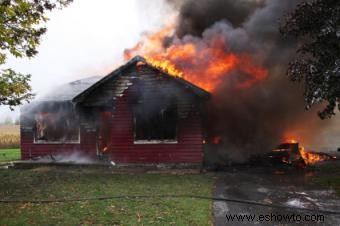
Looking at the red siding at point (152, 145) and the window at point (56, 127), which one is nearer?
the red siding at point (152, 145)

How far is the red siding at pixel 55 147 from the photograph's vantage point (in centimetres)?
1898

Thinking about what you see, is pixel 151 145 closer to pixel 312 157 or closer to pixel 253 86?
pixel 253 86

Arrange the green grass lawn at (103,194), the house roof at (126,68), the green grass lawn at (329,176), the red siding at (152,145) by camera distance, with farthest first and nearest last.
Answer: the red siding at (152,145) → the house roof at (126,68) → the green grass lawn at (329,176) → the green grass lawn at (103,194)

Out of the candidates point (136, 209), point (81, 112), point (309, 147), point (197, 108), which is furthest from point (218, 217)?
point (309, 147)

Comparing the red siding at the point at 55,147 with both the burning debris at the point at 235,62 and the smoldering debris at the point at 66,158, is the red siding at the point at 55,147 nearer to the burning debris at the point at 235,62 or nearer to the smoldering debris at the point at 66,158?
the smoldering debris at the point at 66,158

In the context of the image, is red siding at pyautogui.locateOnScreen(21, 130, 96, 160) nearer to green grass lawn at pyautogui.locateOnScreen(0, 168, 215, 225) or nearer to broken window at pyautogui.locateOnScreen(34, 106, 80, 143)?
broken window at pyautogui.locateOnScreen(34, 106, 80, 143)

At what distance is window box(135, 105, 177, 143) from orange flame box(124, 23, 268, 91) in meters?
2.16

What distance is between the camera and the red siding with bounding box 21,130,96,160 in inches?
747

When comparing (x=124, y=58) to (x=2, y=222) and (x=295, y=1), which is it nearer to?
(x=295, y=1)

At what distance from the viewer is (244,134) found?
21.5 m

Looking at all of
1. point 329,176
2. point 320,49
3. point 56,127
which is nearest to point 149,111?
point 56,127

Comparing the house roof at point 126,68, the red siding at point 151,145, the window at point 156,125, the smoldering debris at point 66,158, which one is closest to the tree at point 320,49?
the house roof at point 126,68

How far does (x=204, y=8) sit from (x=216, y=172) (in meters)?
9.98

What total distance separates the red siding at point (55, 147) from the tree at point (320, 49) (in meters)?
11.1
